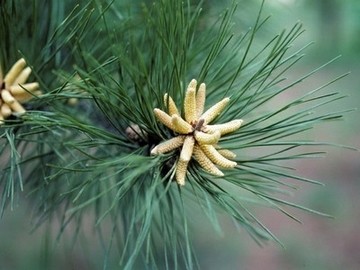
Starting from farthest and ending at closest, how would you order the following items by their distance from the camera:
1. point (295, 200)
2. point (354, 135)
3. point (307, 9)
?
point (354, 135), point (295, 200), point (307, 9)

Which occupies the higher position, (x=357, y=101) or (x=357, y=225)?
(x=357, y=101)

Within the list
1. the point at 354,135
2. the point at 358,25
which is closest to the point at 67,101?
the point at 358,25

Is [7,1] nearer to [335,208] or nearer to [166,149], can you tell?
A: [166,149]

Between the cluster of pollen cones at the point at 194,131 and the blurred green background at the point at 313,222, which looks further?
the blurred green background at the point at 313,222

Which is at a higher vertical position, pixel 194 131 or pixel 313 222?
pixel 194 131

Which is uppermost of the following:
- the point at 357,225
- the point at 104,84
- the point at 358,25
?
the point at 358,25

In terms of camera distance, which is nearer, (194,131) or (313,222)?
(194,131)

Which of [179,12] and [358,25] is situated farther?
[358,25]

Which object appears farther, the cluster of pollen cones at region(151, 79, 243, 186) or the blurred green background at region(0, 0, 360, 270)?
the blurred green background at region(0, 0, 360, 270)
